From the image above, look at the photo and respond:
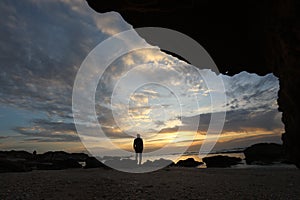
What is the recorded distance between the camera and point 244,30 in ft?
39.1

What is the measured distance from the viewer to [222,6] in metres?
11.1

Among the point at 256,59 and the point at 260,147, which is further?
the point at 260,147

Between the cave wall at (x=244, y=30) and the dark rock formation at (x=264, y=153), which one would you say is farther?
the dark rock formation at (x=264, y=153)

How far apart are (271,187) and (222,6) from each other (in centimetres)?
851

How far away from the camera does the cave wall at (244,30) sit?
26.5 ft

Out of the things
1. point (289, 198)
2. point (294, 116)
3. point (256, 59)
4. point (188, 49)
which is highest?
point (188, 49)

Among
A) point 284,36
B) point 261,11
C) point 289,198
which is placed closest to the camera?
point 284,36

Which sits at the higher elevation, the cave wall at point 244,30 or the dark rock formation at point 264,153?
the cave wall at point 244,30

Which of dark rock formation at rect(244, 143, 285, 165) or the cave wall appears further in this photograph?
dark rock formation at rect(244, 143, 285, 165)

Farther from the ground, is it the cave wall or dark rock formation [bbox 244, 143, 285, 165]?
the cave wall

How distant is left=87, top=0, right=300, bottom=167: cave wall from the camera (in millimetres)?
8078

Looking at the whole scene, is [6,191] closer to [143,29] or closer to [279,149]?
[143,29]

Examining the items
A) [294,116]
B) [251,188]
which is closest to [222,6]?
[294,116]

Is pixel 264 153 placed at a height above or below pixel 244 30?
below
